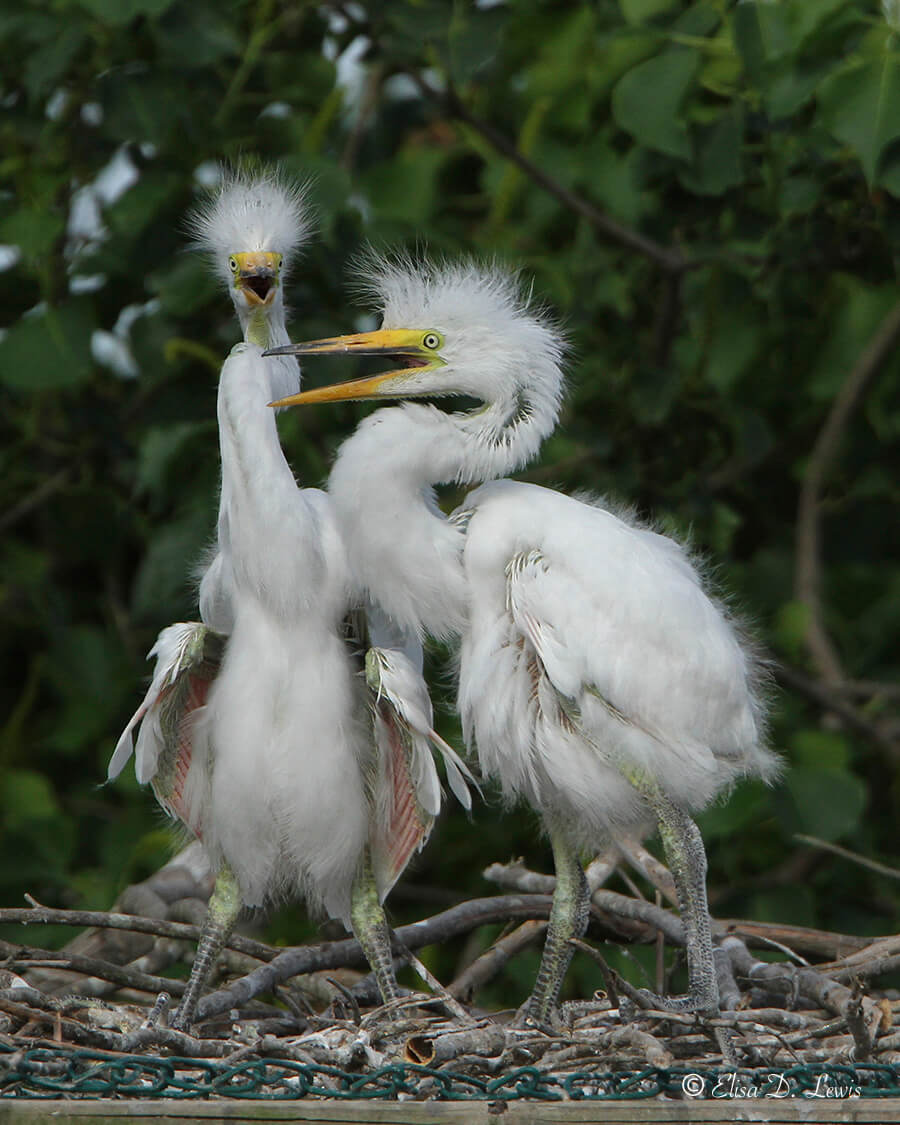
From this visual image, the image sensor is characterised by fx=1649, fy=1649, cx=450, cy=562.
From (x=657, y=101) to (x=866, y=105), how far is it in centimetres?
44

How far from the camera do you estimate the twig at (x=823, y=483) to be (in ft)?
12.0

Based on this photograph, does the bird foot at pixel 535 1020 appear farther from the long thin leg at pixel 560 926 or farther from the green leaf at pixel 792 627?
the green leaf at pixel 792 627

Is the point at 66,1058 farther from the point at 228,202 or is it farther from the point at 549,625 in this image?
the point at 228,202

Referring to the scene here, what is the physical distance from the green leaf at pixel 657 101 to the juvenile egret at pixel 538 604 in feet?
2.04

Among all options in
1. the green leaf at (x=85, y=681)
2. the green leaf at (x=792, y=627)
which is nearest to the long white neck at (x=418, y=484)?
the green leaf at (x=792, y=627)

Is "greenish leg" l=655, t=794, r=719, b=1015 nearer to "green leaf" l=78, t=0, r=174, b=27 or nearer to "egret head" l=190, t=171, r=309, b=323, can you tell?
"egret head" l=190, t=171, r=309, b=323

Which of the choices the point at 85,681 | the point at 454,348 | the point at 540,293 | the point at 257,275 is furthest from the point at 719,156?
the point at 85,681

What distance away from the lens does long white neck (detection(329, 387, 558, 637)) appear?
7.55 feet

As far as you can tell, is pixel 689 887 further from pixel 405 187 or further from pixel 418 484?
pixel 405 187

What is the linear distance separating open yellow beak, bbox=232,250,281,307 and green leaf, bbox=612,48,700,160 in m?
0.80

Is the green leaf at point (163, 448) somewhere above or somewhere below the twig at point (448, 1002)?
above

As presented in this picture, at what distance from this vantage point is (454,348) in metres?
2.41

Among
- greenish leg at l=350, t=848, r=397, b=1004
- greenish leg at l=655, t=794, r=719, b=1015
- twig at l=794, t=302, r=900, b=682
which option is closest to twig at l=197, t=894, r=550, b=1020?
greenish leg at l=350, t=848, r=397, b=1004

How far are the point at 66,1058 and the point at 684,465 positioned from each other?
2084 millimetres
